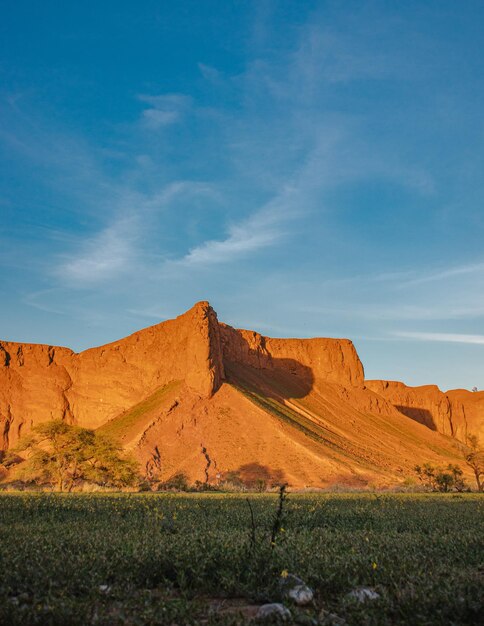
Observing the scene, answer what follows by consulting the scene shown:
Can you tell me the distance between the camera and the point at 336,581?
6254 millimetres

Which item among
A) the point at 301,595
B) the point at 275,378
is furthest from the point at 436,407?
the point at 301,595

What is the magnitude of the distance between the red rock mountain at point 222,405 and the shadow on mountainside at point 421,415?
96.0 feet

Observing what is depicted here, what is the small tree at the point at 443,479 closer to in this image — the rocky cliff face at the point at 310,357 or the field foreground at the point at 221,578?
the rocky cliff face at the point at 310,357

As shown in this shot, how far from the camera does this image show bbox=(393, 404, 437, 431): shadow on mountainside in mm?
135625

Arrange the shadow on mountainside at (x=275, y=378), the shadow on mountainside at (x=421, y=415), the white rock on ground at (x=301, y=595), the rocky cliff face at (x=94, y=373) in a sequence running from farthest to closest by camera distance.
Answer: the shadow on mountainside at (x=421, y=415), the shadow on mountainside at (x=275, y=378), the rocky cliff face at (x=94, y=373), the white rock on ground at (x=301, y=595)

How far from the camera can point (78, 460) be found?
134ft

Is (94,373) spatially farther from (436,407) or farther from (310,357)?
(436,407)

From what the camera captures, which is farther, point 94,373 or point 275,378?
point 275,378

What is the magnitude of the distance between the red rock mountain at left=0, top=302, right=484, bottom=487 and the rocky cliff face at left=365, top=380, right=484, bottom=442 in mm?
27209

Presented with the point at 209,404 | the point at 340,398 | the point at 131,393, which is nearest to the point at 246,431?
the point at 209,404

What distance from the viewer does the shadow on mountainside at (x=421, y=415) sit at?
135625 mm

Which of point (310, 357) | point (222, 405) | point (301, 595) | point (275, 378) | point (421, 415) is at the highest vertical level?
point (310, 357)

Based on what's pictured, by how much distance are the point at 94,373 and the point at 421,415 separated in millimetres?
87456

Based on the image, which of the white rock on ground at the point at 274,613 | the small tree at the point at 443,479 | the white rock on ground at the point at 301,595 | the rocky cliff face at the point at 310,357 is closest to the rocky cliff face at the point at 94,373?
the rocky cliff face at the point at 310,357
